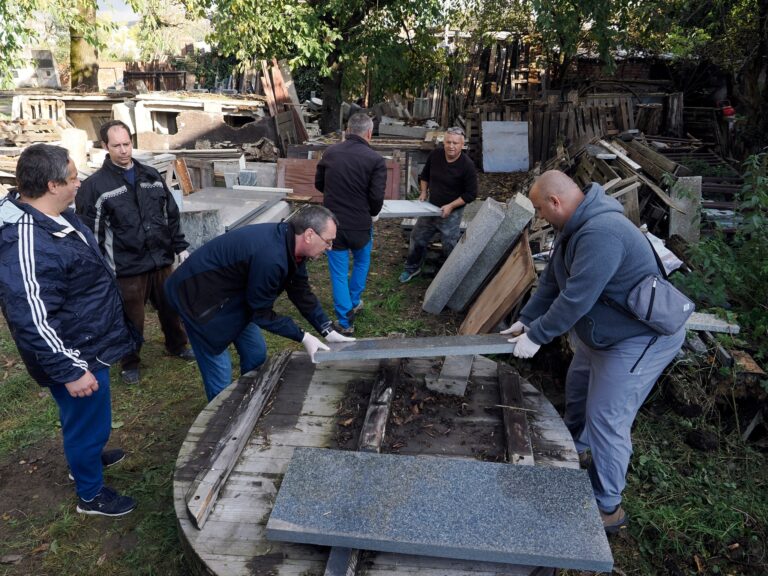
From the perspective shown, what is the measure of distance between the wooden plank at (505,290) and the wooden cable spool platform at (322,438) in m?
1.46

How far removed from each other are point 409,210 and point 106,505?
405 cm

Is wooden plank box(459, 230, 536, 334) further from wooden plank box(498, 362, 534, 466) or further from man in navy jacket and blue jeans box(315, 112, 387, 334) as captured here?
wooden plank box(498, 362, 534, 466)

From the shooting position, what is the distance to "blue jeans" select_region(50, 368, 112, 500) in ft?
9.53

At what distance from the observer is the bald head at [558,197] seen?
279 cm

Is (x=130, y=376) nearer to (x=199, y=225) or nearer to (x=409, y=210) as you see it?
(x=199, y=225)

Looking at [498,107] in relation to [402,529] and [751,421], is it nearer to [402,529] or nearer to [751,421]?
[751,421]

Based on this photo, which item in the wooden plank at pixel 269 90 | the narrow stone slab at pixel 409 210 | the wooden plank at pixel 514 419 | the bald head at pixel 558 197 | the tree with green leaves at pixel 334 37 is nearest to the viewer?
the wooden plank at pixel 514 419

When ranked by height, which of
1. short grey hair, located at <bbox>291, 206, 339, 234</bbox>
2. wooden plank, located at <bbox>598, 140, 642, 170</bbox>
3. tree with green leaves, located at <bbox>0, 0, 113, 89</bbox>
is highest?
tree with green leaves, located at <bbox>0, 0, 113, 89</bbox>

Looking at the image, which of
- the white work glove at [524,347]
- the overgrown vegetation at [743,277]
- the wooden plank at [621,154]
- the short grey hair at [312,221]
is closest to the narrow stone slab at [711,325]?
the overgrown vegetation at [743,277]

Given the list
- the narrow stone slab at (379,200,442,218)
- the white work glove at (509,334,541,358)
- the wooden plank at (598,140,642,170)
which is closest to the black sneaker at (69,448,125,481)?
the white work glove at (509,334,541,358)

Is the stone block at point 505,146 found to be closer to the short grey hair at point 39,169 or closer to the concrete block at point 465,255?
the concrete block at point 465,255

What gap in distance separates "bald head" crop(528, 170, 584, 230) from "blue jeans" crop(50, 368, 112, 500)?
2581mm

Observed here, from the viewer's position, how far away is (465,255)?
540cm

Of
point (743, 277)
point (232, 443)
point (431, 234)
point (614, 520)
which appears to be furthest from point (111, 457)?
point (743, 277)
